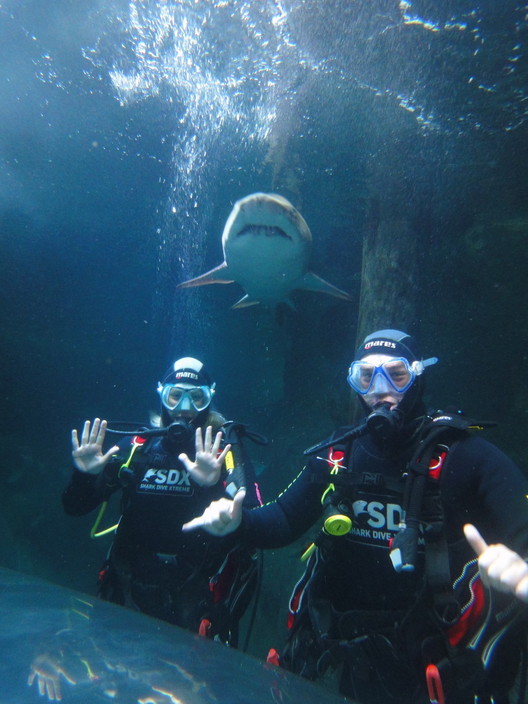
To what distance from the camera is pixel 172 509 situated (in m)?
3.74

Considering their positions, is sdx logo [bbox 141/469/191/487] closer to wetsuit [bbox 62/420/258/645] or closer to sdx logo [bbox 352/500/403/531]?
wetsuit [bbox 62/420/258/645]

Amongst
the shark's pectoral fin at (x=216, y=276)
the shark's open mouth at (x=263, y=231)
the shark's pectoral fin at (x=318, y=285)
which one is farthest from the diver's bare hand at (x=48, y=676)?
the shark's pectoral fin at (x=318, y=285)

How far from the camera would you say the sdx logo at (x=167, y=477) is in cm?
376

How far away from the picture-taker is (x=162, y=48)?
8.04 meters

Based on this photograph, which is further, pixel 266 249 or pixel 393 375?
pixel 266 249

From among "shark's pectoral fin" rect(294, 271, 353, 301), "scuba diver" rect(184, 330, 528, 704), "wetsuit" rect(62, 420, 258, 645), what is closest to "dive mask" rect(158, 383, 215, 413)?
"wetsuit" rect(62, 420, 258, 645)

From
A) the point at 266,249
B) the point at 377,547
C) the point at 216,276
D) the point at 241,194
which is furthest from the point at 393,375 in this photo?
the point at 241,194

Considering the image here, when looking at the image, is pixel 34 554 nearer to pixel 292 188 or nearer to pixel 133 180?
pixel 133 180

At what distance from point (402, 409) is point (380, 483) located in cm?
58

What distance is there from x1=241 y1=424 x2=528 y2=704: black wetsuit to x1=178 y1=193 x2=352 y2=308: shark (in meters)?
4.08

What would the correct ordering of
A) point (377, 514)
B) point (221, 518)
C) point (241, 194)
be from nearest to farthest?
1. point (221, 518)
2. point (377, 514)
3. point (241, 194)

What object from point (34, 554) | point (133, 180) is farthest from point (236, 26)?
point (34, 554)

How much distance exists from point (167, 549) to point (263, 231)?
465 cm

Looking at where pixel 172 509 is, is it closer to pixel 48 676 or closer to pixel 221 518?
pixel 221 518
